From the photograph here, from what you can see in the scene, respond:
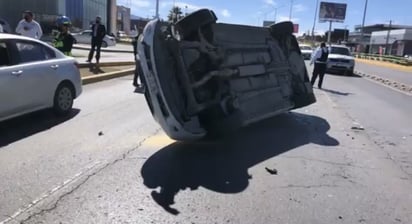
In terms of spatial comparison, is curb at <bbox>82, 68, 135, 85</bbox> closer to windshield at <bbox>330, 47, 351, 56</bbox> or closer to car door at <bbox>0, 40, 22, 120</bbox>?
car door at <bbox>0, 40, 22, 120</bbox>

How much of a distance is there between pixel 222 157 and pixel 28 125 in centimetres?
368

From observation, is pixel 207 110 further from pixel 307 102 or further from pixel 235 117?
pixel 307 102

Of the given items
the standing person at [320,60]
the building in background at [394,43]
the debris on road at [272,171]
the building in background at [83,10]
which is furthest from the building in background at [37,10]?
the building in background at [394,43]

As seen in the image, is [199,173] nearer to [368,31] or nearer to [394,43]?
[394,43]

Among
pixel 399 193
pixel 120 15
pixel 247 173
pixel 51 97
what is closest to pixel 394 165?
pixel 399 193

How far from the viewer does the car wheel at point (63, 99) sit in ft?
30.6

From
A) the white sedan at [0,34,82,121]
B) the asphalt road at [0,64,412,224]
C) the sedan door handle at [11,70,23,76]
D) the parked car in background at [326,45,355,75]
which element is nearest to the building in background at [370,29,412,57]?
the parked car in background at [326,45,355,75]

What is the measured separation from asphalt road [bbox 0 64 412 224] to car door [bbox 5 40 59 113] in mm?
445

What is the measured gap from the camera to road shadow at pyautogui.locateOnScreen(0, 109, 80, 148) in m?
7.70

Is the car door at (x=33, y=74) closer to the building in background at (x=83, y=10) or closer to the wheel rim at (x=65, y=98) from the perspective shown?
the wheel rim at (x=65, y=98)

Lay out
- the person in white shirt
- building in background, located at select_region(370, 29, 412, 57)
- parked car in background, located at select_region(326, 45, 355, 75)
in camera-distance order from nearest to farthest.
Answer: the person in white shirt < parked car in background, located at select_region(326, 45, 355, 75) < building in background, located at select_region(370, 29, 412, 57)

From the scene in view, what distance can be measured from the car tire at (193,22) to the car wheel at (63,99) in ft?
10.5

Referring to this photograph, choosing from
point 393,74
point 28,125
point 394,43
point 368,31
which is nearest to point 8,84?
point 28,125

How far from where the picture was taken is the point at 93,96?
1271 cm
